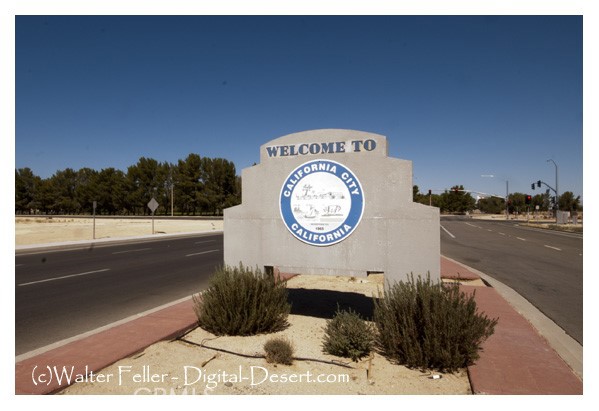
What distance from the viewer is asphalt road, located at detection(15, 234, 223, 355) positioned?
A: 592cm

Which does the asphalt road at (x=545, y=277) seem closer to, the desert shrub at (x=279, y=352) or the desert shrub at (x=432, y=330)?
the desert shrub at (x=432, y=330)

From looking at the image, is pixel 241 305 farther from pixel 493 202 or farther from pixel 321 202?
pixel 493 202

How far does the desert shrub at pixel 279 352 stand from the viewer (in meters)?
4.13

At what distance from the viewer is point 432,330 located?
392 cm

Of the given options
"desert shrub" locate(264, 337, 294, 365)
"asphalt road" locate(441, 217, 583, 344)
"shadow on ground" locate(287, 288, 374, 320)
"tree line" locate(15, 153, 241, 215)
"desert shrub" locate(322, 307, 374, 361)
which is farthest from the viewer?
"tree line" locate(15, 153, 241, 215)

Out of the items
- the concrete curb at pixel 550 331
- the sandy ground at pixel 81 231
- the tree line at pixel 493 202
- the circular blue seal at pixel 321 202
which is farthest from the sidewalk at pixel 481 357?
the tree line at pixel 493 202

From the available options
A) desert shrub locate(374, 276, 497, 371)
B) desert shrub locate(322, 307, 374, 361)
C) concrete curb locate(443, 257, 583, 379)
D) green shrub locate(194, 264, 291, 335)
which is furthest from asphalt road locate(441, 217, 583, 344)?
green shrub locate(194, 264, 291, 335)

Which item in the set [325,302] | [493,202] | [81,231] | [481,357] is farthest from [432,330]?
[493,202]

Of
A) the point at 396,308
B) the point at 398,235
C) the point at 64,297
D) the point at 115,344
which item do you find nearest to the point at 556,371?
the point at 396,308

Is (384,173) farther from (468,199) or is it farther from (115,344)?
(468,199)

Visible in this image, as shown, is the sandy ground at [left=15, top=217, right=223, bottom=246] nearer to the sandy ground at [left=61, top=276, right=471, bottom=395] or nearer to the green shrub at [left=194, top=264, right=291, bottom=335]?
the green shrub at [left=194, top=264, right=291, bottom=335]

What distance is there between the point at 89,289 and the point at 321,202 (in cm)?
679

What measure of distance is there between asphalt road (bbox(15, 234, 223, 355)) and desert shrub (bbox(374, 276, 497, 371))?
4757 mm

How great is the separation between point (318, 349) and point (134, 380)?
2.17 metres
